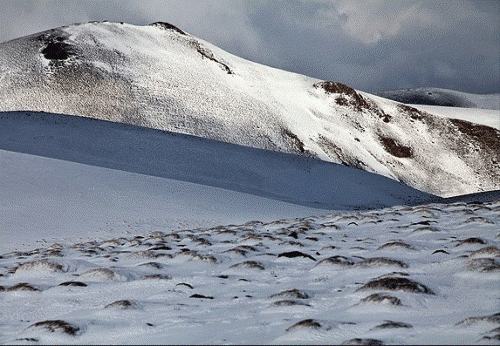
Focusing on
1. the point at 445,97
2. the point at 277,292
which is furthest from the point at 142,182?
the point at 445,97

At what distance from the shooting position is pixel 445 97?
146 m

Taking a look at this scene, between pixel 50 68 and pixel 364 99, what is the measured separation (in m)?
38.9

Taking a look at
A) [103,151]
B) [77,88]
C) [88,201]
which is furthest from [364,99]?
[88,201]

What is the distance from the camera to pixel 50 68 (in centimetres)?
4922

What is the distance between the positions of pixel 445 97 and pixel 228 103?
11207 cm

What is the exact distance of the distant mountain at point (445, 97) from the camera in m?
128

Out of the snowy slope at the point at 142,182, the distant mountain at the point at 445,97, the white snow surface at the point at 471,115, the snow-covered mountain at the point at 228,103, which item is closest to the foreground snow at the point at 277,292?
the snowy slope at the point at 142,182

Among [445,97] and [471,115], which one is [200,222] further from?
[445,97]

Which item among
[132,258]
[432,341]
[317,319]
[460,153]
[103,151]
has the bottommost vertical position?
[432,341]

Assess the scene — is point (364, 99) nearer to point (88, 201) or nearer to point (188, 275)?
point (88, 201)

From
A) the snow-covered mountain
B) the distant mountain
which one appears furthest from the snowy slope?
the distant mountain

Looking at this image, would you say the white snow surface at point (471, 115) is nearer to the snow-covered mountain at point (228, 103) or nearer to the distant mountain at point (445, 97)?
the snow-covered mountain at point (228, 103)

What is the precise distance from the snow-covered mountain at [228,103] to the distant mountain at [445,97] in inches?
2454

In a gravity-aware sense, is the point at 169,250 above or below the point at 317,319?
above
